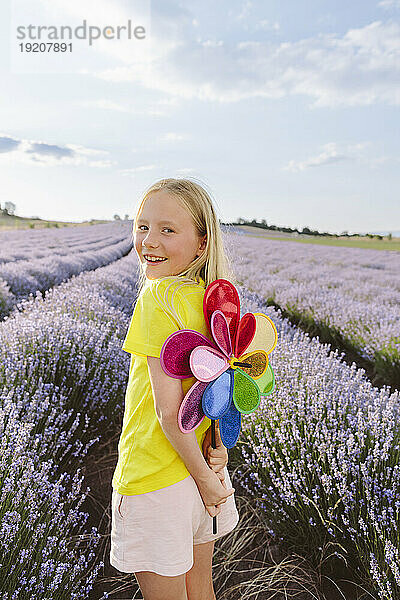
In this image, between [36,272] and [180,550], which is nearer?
[180,550]

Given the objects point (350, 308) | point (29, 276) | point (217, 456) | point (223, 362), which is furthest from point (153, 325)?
point (29, 276)

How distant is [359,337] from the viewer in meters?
5.00

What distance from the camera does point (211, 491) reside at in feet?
3.90

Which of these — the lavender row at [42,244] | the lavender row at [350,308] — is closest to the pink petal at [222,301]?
the lavender row at [350,308]

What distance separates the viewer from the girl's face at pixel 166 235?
125 cm

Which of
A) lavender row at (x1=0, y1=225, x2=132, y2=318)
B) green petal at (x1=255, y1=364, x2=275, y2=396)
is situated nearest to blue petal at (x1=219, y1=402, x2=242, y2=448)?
green petal at (x1=255, y1=364, x2=275, y2=396)

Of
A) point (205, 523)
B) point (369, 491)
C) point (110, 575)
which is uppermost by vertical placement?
point (205, 523)

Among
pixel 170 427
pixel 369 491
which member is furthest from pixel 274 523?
pixel 170 427

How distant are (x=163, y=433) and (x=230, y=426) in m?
0.18

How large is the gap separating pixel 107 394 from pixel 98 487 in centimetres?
50

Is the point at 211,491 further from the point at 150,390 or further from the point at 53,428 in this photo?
the point at 53,428

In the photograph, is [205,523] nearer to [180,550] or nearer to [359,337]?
[180,550]

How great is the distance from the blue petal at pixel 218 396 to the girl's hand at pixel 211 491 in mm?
157

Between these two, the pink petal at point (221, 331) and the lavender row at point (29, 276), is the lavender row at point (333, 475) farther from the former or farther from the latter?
the lavender row at point (29, 276)
